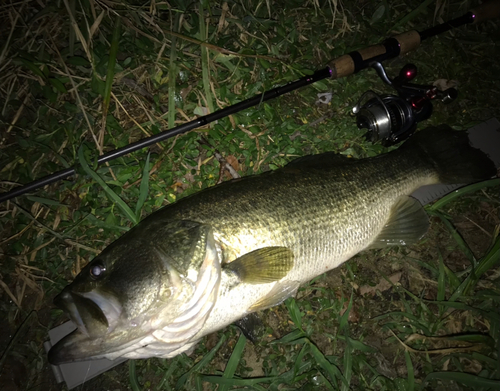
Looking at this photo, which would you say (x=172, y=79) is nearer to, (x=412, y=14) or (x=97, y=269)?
(x=97, y=269)

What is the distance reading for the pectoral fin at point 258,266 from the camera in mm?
1826

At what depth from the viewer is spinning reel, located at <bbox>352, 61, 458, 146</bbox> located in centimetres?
255

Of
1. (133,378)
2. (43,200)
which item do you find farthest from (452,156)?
(43,200)

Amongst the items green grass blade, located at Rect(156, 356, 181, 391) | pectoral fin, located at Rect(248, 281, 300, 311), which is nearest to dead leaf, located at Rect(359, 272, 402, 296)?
pectoral fin, located at Rect(248, 281, 300, 311)

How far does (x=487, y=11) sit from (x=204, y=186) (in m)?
3.19

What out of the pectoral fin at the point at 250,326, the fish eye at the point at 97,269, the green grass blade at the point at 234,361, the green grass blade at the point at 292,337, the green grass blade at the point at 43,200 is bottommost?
the green grass blade at the point at 292,337

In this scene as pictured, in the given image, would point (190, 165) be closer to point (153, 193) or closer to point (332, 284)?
point (153, 193)

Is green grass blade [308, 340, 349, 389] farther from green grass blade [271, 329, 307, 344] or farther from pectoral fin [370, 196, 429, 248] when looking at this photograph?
pectoral fin [370, 196, 429, 248]

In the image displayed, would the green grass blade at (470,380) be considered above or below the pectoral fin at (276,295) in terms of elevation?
below

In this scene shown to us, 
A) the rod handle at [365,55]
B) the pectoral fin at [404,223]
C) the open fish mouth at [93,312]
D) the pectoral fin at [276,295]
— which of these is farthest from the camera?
the rod handle at [365,55]

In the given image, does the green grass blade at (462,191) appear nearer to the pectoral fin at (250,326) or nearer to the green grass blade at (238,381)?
the pectoral fin at (250,326)

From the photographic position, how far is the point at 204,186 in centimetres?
263

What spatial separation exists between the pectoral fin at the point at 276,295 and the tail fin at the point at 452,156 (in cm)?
159

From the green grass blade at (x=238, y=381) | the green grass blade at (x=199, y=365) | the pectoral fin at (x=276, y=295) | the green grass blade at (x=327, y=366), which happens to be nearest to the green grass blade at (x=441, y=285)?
the green grass blade at (x=327, y=366)
